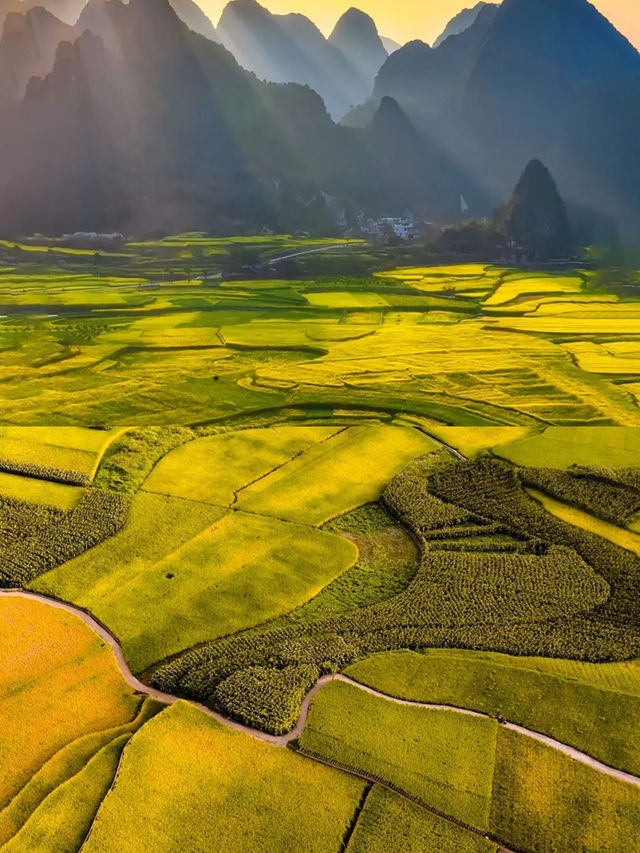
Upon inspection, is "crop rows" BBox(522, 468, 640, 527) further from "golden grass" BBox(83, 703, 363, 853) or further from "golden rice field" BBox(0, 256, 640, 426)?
"golden grass" BBox(83, 703, 363, 853)

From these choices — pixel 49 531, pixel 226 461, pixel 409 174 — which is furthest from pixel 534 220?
pixel 49 531

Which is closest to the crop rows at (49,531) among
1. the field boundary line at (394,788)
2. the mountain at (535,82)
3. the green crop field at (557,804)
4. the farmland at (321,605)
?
the farmland at (321,605)

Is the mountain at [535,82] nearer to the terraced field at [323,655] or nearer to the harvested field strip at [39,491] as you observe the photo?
the terraced field at [323,655]

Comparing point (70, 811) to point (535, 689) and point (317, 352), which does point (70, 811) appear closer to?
point (535, 689)

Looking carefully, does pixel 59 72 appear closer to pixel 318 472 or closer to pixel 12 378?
pixel 12 378

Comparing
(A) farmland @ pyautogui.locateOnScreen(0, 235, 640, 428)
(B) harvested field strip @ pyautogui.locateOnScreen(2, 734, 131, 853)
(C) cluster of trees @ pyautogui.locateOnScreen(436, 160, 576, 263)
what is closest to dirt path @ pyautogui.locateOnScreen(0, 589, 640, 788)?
(B) harvested field strip @ pyautogui.locateOnScreen(2, 734, 131, 853)

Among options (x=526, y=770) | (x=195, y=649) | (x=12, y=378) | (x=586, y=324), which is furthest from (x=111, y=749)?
(x=586, y=324)
